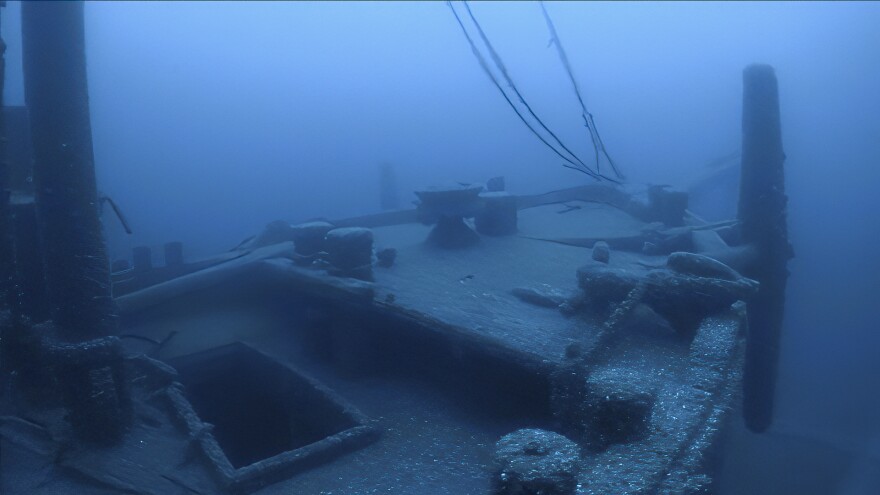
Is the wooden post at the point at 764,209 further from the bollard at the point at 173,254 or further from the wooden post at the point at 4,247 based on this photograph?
the wooden post at the point at 4,247

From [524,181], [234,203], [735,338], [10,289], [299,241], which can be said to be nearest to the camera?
[735,338]

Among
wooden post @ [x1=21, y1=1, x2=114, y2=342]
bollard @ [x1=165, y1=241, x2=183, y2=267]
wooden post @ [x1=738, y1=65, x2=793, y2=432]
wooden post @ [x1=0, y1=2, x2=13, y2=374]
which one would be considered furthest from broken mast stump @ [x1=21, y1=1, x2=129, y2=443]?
wooden post @ [x1=738, y1=65, x2=793, y2=432]

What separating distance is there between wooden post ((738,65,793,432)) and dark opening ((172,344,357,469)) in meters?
6.85

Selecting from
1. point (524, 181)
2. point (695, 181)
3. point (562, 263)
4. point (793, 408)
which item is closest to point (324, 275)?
point (562, 263)

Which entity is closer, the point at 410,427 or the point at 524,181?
the point at 410,427

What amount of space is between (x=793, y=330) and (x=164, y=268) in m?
33.7

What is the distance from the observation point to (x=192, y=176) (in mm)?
54969

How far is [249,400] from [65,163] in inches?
149

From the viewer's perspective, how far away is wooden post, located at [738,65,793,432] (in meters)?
8.78

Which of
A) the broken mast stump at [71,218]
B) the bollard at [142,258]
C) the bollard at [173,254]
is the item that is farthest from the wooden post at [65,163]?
the bollard at [173,254]

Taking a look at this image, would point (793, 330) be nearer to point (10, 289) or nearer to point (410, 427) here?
point (410, 427)

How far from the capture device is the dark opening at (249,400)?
6121 mm

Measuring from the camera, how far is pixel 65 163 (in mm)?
4320

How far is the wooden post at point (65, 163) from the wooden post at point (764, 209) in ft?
28.1
